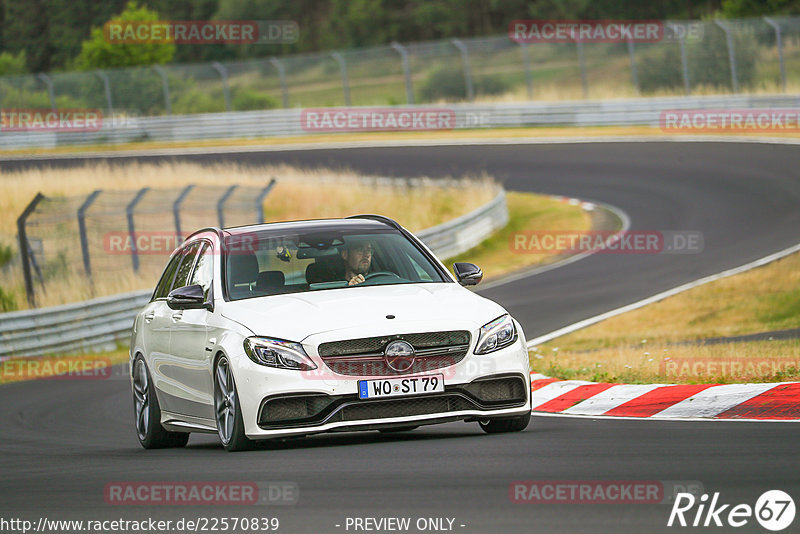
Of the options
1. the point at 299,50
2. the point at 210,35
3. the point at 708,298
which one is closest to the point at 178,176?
the point at 708,298

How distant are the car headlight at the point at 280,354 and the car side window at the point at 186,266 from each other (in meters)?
2.04

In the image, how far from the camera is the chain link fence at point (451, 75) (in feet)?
131

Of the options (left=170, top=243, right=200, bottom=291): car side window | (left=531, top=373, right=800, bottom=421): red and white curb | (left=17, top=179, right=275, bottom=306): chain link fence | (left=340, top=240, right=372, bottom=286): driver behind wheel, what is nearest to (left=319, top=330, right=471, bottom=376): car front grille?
(left=340, top=240, right=372, bottom=286): driver behind wheel

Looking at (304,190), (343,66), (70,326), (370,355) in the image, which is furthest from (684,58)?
(370,355)

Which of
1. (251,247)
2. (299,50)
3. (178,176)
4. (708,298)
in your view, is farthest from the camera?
(299,50)

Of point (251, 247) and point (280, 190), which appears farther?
point (280, 190)

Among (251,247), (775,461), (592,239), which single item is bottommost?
(592,239)

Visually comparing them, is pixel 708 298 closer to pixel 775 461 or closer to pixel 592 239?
pixel 592 239

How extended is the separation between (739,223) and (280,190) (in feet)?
39.6

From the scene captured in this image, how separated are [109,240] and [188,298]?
16.9 meters

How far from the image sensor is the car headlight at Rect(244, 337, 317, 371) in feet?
27.3

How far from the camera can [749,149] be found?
1369 inches

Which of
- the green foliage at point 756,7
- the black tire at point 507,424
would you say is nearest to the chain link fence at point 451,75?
the green foliage at point 756,7

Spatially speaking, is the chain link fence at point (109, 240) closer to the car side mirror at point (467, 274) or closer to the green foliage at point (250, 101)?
the car side mirror at point (467, 274)
